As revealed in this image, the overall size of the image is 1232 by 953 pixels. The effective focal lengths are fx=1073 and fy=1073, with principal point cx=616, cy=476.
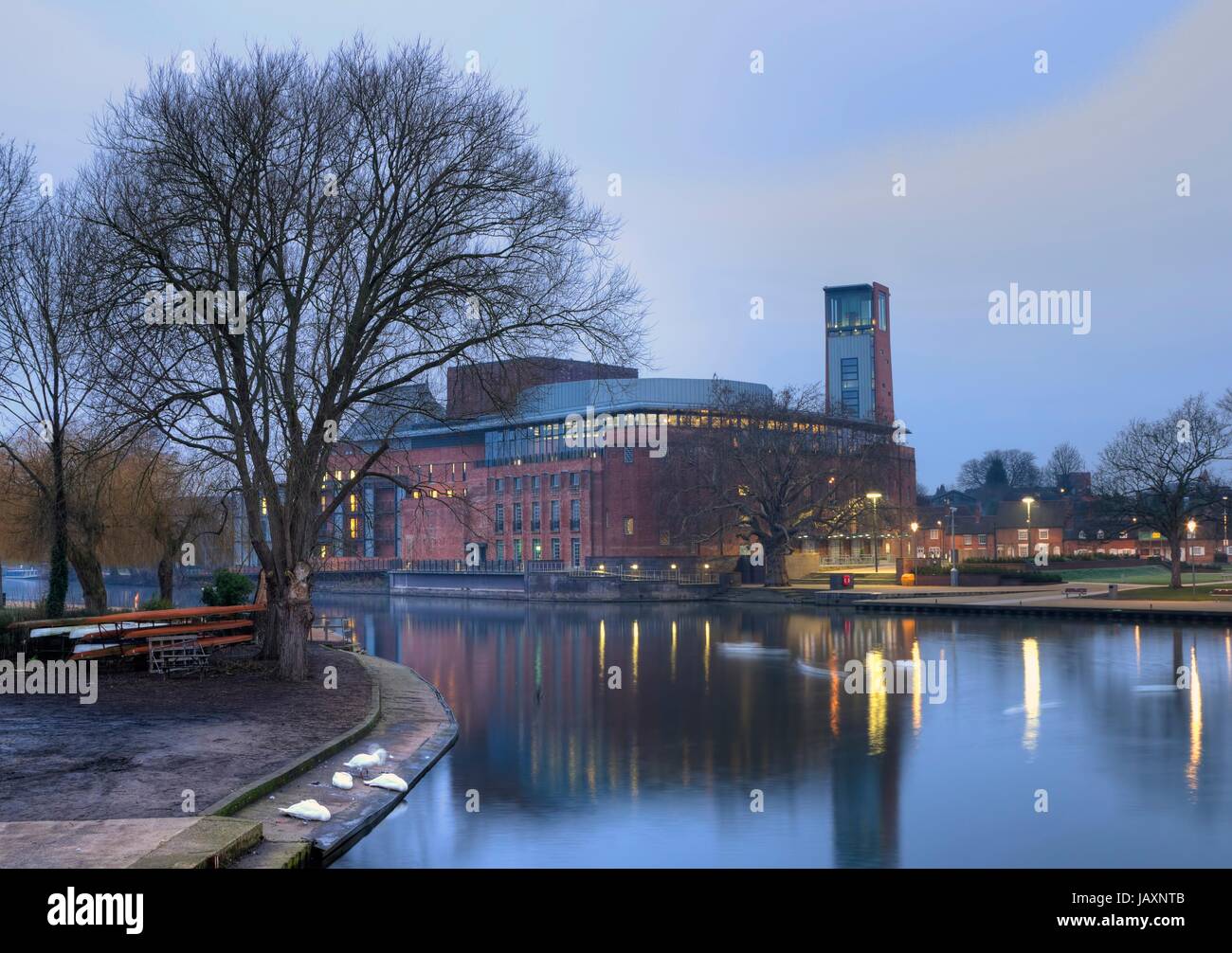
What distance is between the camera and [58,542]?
33.0m

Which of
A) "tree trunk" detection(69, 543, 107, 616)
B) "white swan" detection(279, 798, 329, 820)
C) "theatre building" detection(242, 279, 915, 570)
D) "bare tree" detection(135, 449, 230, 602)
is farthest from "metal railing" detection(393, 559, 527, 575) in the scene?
"white swan" detection(279, 798, 329, 820)

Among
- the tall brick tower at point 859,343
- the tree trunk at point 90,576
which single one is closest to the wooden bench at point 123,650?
the tree trunk at point 90,576

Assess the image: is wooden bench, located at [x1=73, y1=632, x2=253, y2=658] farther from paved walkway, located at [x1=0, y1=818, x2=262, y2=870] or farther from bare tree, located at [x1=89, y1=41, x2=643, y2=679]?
paved walkway, located at [x1=0, y1=818, x2=262, y2=870]

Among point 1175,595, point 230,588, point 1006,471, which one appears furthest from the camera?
point 1006,471

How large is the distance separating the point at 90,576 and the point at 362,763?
70.3 feet

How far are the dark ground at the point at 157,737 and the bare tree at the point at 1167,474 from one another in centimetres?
5465

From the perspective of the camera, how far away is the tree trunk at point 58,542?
104 feet

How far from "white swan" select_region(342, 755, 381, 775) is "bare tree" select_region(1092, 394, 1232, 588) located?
5876 cm

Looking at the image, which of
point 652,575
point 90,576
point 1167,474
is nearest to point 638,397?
point 652,575

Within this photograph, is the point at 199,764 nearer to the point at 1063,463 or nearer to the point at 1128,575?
A: the point at 1128,575

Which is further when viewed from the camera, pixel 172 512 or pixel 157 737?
pixel 172 512

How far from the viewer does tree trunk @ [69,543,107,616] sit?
33.0m
